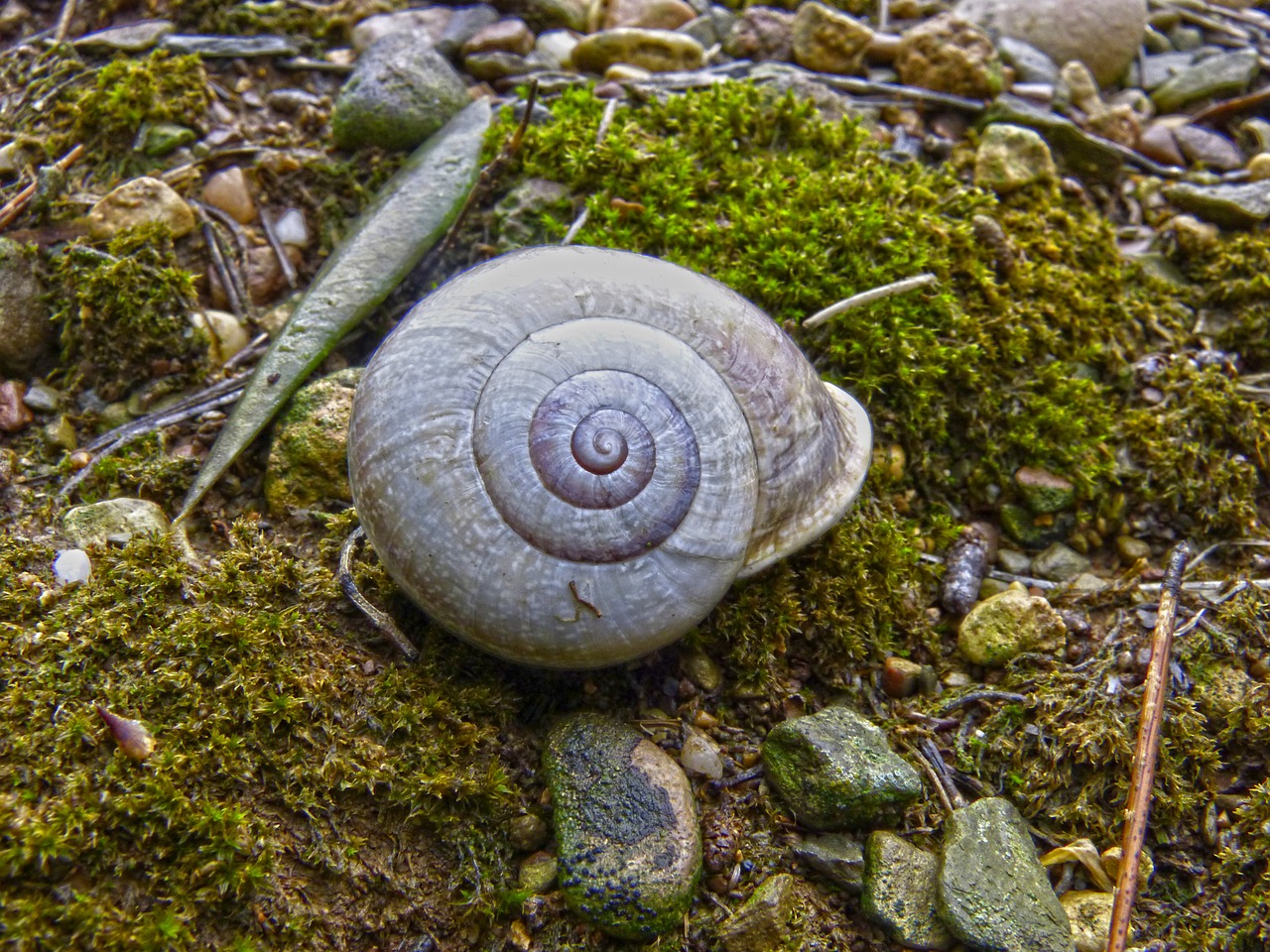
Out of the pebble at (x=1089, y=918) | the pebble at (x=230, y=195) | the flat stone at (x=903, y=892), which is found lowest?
the pebble at (x=1089, y=918)

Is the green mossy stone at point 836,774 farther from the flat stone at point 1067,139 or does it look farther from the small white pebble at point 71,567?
the flat stone at point 1067,139

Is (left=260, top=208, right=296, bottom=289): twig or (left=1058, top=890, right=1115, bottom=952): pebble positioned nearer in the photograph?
(left=1058, top=890, right=1115, bottom=952): pebble

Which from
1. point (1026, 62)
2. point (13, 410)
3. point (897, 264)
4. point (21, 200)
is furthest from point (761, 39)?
point (13, 410)

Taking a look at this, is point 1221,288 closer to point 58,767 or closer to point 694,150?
point 694,150

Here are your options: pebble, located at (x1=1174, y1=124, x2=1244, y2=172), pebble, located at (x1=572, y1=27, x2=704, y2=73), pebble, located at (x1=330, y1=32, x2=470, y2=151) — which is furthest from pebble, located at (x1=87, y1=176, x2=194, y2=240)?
pebble, located at (x1=1174, y1=124, x2=1244, y2=172)

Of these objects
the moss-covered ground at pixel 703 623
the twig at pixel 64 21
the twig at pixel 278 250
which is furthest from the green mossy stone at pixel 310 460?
the twig at pixel 64 21

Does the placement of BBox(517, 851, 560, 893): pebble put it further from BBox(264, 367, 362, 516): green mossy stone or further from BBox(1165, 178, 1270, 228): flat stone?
BBox(1165, 178, 1270, 228): flat stone
